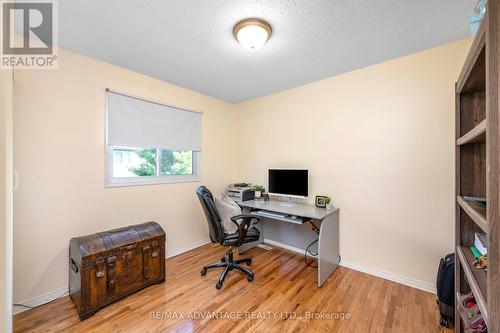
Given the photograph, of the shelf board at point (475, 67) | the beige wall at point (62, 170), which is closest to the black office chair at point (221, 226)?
the beige wall at point (62, 170)

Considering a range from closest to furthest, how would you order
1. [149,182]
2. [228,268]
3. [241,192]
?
1. [228,268]
2. [149,182]
3. [241,192]

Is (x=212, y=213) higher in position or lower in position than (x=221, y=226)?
higher

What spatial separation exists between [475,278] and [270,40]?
2068 mm

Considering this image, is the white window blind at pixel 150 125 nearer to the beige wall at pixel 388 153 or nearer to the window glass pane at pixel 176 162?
the window glass pane at pixel 176 162

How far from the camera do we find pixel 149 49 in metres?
2.02

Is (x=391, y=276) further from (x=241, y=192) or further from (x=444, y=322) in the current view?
(x=241, y=192)

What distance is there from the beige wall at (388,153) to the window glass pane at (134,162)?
193 cm

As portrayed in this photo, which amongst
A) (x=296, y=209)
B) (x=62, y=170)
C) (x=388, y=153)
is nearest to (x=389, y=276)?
(x=296, y=209)

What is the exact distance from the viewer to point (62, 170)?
6.55 ft

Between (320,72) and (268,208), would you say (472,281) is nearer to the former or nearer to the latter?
(268,208)

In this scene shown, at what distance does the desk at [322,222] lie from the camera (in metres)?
2.20

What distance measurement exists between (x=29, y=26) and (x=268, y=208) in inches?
110

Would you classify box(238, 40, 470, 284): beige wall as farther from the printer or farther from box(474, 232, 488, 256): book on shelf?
box(474, 232, 488, 256): book on shelf

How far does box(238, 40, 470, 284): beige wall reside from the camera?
6.42ft
